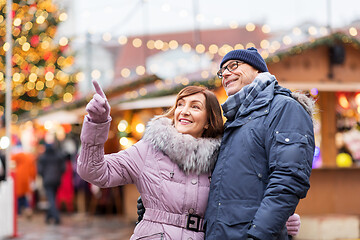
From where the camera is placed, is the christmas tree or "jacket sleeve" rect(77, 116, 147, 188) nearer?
"jacket sleeve" rect(77, 116, 147, 188)

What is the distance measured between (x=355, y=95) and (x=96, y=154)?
7.48 meters

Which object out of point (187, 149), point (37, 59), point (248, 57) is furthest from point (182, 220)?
point (37, 59)

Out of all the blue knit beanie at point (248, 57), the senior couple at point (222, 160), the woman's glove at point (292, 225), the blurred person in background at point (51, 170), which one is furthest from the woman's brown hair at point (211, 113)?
the blurred person in background at point (51, 170)

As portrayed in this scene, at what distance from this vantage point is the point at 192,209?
10.0ft

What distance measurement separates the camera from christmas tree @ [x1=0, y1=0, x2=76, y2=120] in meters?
17.1

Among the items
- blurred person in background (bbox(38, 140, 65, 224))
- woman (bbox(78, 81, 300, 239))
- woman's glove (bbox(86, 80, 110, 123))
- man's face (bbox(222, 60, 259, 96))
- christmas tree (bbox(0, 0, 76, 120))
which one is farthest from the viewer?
christmas tree (bbox(0, 0, 76, 120))

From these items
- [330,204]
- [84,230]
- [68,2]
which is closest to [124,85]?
[84,230]

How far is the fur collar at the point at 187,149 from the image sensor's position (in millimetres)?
Result: 3074

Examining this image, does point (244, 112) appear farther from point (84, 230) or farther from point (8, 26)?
point (84, 230)

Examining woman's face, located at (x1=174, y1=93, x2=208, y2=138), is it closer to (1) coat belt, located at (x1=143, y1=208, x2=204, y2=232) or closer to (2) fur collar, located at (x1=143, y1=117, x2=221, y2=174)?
(2) fur collar, located at (x1=143, y1=117, x2=221, y2=174)

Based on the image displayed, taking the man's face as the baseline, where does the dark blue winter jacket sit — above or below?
below

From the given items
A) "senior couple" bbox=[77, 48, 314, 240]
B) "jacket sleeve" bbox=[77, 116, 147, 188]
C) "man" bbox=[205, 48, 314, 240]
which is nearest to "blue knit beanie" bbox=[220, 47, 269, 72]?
"senior couple" bbox=[77, 48, 314, 240]

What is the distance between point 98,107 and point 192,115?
636mm

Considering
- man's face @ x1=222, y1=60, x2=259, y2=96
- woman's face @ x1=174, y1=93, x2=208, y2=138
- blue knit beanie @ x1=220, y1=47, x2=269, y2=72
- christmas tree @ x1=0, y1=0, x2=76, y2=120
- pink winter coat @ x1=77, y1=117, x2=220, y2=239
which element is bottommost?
pink winter coat @ x1=77, y1=117, x2=220, y2=239
